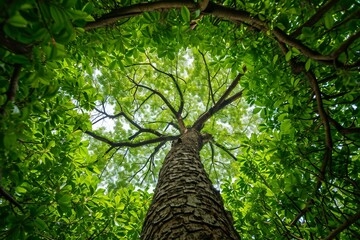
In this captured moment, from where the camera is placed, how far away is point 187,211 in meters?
1.91

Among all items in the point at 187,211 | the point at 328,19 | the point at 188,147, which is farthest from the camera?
the point at 188,147

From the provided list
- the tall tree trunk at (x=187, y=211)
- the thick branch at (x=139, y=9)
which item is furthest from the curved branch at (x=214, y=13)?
the tall tree trunk at (x=187, y=211)

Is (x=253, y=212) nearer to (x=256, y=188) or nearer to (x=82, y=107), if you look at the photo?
(x=256, y=188)

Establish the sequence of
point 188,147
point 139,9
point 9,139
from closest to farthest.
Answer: point 9,139 → point 139,9 → point 188,147

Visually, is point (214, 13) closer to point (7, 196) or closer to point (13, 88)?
point (13, 88)

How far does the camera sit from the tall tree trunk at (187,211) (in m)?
1.69

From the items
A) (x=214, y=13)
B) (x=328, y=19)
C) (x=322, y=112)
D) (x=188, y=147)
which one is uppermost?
(x=188, y=147)

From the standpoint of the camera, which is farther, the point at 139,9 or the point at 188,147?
the point at 188,147

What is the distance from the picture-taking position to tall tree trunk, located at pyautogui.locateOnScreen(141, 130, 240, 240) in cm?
169

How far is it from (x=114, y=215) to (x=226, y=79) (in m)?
5.43

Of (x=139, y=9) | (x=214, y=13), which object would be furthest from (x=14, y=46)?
(x=214, y=13)

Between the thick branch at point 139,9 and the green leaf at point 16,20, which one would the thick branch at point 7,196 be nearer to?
the green leaf at point 16,20

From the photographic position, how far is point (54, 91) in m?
1.28

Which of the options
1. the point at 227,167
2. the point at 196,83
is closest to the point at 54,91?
the point at 196,83
